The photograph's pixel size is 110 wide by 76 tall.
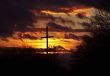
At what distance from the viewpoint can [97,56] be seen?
38.5 metres

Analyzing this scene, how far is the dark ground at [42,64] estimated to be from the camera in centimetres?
3769

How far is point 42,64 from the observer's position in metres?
40.9

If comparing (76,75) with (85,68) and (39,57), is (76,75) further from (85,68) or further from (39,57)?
(39,57)

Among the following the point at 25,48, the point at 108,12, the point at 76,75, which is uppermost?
the point at 108,12

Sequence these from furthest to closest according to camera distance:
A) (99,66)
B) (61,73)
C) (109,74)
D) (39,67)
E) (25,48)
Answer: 1. (25,48)
2. (61,73)
3. (39,67)
4. (99,66)
5. (109,74)

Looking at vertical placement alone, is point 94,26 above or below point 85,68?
above

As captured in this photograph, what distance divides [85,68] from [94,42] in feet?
8.97

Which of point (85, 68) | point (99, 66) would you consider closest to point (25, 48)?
point (85, 68)

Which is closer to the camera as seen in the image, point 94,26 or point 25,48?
point 94,26

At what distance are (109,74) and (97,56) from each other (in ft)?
13.9

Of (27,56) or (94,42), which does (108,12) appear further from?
(27,56)

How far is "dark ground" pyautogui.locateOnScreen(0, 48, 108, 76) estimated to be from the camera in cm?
3769

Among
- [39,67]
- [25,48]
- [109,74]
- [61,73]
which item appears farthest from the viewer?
[25,48]

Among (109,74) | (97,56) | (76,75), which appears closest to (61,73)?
(76,75)
